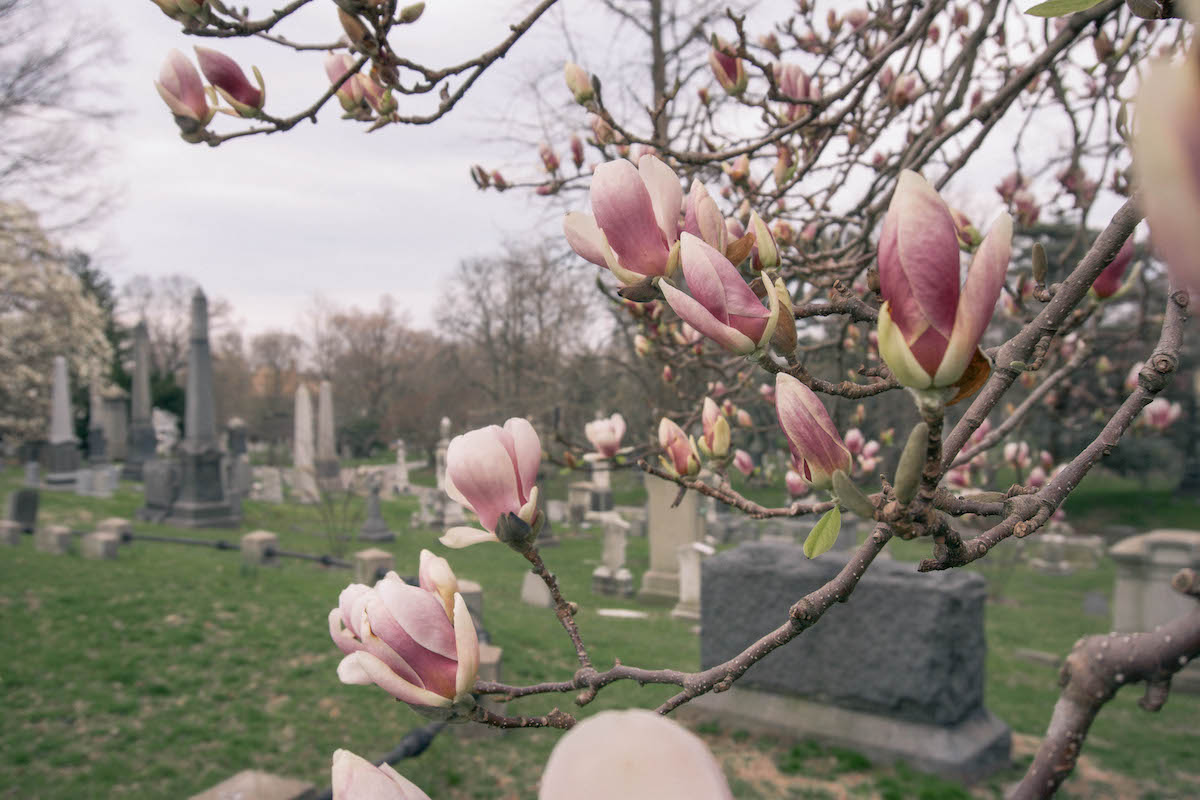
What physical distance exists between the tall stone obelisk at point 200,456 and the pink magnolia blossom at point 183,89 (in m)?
13.7

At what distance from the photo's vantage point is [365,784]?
1.80 ft

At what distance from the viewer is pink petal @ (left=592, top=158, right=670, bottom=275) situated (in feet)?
2.68

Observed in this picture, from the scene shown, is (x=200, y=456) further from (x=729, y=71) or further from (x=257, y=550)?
(x=729, y=71)

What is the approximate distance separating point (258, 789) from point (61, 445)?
1772 centimetres

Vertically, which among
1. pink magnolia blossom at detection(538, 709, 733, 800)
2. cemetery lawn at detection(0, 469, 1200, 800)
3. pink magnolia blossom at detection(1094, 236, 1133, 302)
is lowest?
cemetery lawn at detection(0, 469, 1200, 800)

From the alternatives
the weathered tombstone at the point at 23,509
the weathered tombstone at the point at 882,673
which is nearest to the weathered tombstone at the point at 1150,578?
the weathered tombstone at the point at 882,673

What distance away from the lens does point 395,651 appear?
0.82 meters

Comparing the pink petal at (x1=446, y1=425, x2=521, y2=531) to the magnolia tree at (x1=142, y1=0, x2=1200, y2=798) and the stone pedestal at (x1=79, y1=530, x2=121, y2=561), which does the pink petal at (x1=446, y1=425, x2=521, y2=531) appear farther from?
the stone pedestal at (x1=79, y1=530, x2=121, y2=561)

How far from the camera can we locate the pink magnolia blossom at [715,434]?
1404 mm

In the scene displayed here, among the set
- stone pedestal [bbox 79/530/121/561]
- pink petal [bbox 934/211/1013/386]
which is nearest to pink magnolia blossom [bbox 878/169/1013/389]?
pink petal [bbox 934/211/1013/386]

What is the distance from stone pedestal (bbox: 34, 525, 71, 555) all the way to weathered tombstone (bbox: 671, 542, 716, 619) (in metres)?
7.46

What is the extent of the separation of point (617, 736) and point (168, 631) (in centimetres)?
792

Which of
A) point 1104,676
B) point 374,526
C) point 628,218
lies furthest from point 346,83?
point 374,526

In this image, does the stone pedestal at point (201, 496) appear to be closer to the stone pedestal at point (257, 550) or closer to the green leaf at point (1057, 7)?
the stone pedestal at point (257, 550)
